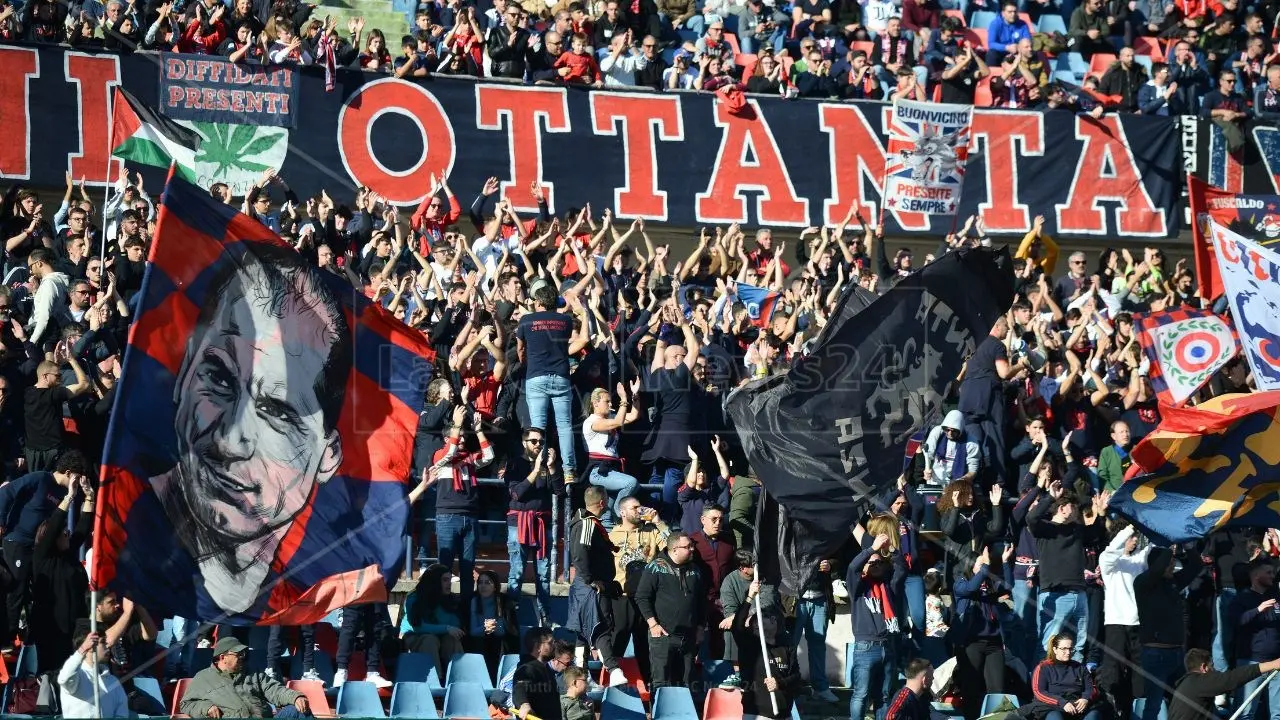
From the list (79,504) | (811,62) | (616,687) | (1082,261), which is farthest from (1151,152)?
(79,504)

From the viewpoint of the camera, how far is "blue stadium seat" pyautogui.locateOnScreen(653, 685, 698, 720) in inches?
606

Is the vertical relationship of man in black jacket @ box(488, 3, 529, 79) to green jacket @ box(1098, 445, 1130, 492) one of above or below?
above

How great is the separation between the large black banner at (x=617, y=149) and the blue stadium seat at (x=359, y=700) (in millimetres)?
8678

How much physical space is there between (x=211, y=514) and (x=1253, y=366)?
9598 millimetres

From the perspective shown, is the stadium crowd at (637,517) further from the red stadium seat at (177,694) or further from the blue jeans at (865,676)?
the red stadium seat at (177,694)

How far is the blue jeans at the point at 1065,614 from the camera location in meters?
17.2

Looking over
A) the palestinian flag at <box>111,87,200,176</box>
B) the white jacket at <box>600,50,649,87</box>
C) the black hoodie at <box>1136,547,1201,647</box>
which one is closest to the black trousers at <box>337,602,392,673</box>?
the black hoodie at <box>1136,547,1201,647</box>

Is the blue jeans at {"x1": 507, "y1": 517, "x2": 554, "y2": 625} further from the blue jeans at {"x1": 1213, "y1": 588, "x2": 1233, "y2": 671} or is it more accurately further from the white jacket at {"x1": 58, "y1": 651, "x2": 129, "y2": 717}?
the blue jeans at {"x1": 1213, "y1": 588, "x2": 1233, "y2": 671}

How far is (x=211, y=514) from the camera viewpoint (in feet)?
39.5

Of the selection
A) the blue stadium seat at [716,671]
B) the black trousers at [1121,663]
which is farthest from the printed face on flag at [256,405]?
the black trousers at [1121,663]

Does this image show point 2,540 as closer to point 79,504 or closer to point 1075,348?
point 79,504

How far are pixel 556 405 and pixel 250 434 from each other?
5.54m

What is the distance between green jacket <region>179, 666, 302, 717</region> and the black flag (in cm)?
379

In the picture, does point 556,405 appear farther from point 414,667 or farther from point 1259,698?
point 1259,698
